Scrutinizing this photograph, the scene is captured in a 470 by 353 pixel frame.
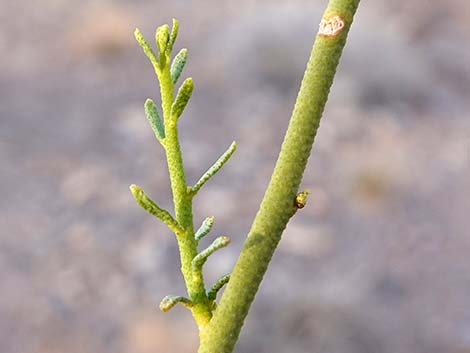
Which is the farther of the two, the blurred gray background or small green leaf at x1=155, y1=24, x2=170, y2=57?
the blurred gray background

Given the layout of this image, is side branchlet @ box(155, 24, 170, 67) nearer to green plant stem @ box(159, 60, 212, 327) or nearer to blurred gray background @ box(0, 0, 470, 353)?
green plant stem @ box(159, 60, 212, 327)

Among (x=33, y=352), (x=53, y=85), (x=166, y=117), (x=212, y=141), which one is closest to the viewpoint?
(x=166, y=117)

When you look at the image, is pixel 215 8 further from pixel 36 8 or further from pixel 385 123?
pixel 385 123

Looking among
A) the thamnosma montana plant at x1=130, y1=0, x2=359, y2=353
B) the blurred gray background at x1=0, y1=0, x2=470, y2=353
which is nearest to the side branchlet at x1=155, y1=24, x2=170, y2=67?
the thamnosma montana plant at x1=130, y1=0, x2=359, y2=353

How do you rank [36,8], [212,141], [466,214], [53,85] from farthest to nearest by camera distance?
[36,8] < [53,85] < [212,141] < [466,214]

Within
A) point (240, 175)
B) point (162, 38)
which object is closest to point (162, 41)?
point (162, 38)

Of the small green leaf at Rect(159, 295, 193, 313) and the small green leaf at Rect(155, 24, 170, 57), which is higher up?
the small green leaf at Rect(155, 24, 170, 57)

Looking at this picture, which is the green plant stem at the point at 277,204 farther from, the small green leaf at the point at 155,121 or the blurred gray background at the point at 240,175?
the blurred gray background at the point at 240,175

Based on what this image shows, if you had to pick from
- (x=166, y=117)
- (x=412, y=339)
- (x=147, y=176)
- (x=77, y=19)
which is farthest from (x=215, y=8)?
(x=166, y=117)
